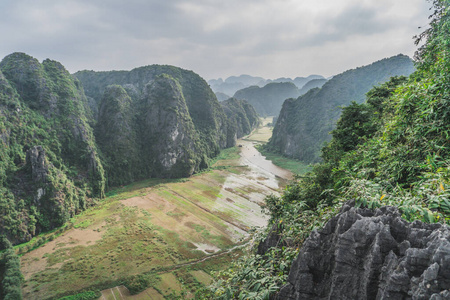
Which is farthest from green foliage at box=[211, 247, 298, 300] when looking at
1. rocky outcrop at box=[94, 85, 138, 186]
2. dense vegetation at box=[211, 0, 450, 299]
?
rocky outcrop at box=[94, 85, 138, 186]

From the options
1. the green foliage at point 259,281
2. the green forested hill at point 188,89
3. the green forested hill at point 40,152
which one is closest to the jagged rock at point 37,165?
the green forested hill at point 40,152

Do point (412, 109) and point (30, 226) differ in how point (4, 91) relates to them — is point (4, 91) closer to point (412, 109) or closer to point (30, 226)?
point (30, 226)

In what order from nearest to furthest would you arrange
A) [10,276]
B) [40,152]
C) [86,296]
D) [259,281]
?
[259,281]
[86,296]
[10,276]
[40,152]

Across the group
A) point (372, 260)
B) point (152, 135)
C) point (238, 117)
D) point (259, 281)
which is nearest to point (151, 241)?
point (259, 281)

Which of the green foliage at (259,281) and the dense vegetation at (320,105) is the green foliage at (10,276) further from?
the dense vegetation at (320,105)

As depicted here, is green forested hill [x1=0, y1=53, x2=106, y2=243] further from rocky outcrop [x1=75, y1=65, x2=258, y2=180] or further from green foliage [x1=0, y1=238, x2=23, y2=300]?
rocky outcrop [x1=75, y1=65, x2=258, y2=180]

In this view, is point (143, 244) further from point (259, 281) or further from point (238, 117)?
point (238, 117)

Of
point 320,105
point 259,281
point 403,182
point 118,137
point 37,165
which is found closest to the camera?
point 259,281
